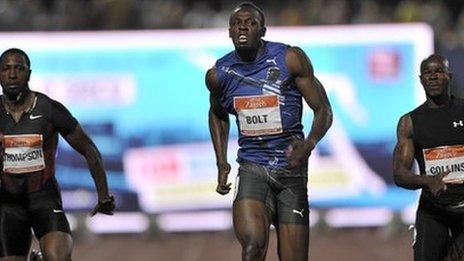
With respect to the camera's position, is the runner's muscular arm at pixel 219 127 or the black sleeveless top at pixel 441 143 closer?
the black sleeveless top at pixel 441 143

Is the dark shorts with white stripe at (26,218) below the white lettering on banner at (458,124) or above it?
below

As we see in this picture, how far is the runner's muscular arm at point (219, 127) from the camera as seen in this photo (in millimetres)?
9727

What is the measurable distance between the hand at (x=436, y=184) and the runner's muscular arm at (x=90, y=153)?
2.48m

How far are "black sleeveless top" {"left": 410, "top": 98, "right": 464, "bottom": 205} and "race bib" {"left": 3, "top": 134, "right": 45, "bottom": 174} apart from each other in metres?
2.86

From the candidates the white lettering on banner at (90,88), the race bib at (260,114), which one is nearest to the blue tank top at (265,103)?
the race bib at (260,114)

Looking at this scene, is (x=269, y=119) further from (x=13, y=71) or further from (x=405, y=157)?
(x=13, y=71)

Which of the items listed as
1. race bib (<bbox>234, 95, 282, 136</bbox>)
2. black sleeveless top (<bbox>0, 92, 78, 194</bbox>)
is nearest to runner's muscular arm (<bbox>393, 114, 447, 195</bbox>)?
race bib (<bbox>234, 95, 282, 136</bbox>)

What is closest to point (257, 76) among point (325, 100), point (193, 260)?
point (325, 100)

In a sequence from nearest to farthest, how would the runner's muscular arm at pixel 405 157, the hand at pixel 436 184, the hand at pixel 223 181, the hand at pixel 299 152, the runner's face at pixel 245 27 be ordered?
the hand at pixel 436 184 → the hand at pixel 299 152 → the runner's muscular arm at pixel 405 157 → the runner's face at pixel 245 27 → the hand at pixel 223 181

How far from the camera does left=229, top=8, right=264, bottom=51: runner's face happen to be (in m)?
9.39

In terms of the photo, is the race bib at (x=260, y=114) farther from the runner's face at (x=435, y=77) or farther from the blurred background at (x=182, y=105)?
the blurred background at (x=182, y=105)

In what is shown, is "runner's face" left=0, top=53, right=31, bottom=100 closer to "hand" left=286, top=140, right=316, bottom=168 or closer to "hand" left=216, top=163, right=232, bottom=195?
"hand" left=216, top=163, right=232, bottom=195

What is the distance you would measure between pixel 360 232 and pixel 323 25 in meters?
3.13

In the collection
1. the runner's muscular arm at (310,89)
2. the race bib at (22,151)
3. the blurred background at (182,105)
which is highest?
the runner's muscular arm at (310,89)
